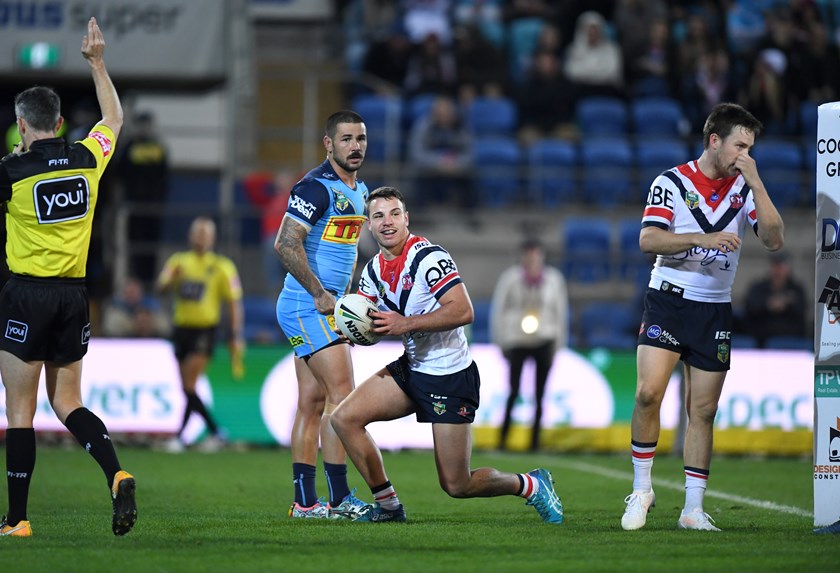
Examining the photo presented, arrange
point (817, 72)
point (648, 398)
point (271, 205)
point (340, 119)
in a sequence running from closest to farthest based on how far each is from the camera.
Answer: point (648, 398), point (340, 119), point (271, 205), point (817, 72)

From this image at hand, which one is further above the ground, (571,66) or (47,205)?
(571,66)

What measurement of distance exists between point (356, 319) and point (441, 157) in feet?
39.0

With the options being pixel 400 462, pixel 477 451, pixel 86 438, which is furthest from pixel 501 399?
pixel 86 438

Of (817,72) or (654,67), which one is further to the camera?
(817,72)

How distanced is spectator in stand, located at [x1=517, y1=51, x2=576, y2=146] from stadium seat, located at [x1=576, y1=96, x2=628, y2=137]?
24cm

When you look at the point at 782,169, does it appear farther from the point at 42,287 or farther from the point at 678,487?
the point at 42,287

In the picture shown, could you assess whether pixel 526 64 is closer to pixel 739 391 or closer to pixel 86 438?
pixel 739 391

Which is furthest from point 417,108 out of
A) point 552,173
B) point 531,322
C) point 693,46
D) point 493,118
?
point 531,322

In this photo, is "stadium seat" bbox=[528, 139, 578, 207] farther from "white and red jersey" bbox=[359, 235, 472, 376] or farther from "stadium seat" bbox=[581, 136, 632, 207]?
"white and red jersey" bbox=[359, 235, 472, 376]

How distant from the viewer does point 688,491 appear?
7957 mm

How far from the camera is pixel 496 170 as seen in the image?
64.6 feet

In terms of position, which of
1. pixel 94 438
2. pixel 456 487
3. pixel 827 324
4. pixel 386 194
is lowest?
pixel 456 487

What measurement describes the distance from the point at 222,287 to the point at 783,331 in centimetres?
730

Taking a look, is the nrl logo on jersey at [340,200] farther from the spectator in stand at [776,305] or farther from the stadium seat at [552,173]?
the stadium seat at [552,173]
